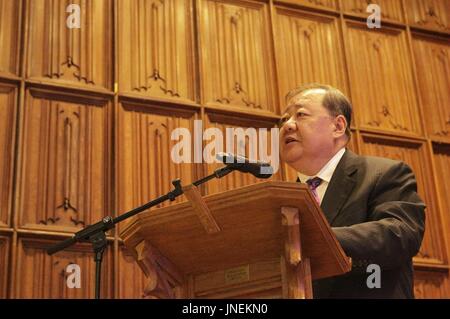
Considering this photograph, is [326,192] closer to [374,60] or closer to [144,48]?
[144,48]

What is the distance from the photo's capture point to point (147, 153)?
17.1 feet

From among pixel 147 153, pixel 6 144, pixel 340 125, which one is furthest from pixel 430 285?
pixel 6 144

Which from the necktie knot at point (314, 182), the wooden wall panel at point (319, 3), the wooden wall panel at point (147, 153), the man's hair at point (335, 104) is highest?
the wooden wall panel at point (319, 3)

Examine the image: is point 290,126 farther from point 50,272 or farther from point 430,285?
point 430,285

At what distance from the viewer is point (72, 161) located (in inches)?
196

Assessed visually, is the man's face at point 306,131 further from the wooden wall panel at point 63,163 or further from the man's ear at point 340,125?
the wooden wall panel at point 63,163

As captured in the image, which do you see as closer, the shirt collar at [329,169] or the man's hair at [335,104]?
the shirt collar at [329,169]

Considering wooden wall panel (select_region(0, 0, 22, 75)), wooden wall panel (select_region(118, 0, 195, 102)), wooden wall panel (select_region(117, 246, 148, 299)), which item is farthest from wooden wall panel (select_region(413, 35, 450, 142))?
wooden wall panel (select_region(0, 0, 22, 75))

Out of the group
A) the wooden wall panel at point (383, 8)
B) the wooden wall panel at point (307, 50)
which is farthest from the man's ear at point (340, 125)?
the wooden wall panel at point (383, 8)

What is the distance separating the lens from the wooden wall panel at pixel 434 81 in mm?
6352

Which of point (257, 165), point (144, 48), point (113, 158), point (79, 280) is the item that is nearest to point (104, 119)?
point (113, 158)

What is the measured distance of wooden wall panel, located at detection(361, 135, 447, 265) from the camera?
5.83 meters

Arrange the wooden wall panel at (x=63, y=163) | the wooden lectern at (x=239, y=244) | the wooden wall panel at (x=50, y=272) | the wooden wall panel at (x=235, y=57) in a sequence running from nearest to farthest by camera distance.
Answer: the wooden lectern at (x=239, y=244)
the wooden wall panel at (x=50, y=272)
the wooden wall panel at (x=63, y=163)
the wooden wall panel at (x=235, y=57)

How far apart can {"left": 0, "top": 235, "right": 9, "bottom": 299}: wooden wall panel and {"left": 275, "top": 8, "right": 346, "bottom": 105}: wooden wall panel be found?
227 centimetres
